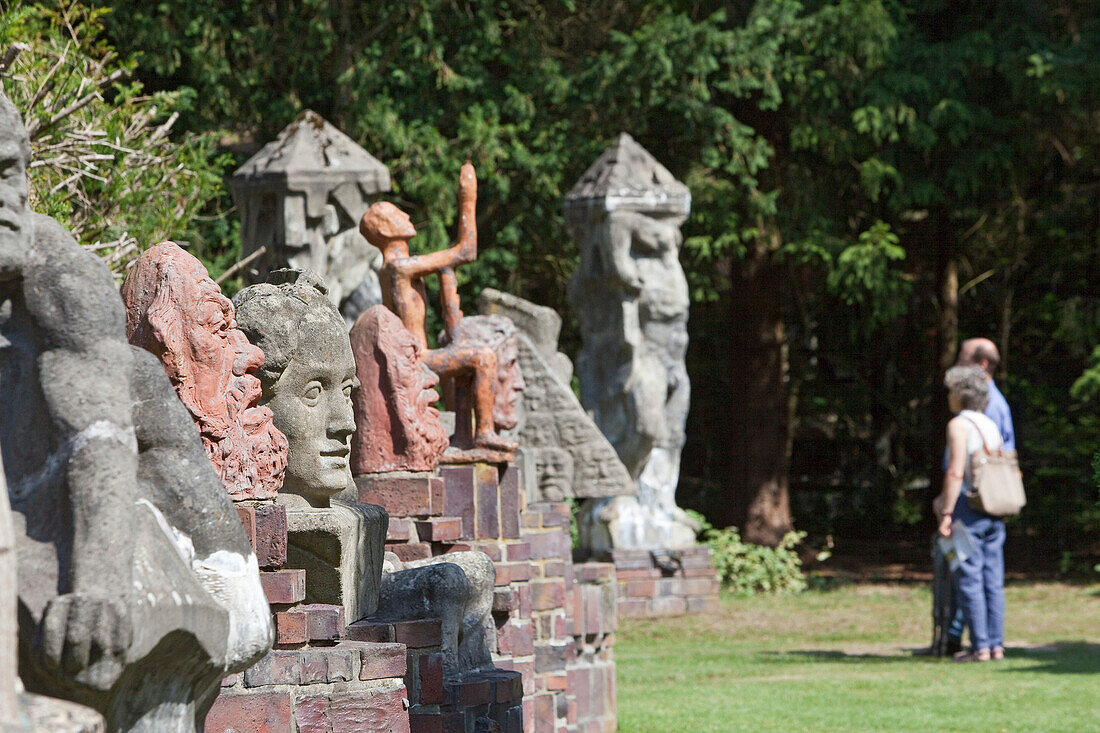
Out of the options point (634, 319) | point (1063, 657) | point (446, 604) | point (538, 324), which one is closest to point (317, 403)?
point (446, 604)

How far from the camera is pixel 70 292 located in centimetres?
302

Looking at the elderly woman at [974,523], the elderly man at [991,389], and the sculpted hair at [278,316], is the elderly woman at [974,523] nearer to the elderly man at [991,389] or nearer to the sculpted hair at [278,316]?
the elderly man at [991,389]

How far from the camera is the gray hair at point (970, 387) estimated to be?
10.6m

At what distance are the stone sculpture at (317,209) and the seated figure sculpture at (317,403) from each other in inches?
222

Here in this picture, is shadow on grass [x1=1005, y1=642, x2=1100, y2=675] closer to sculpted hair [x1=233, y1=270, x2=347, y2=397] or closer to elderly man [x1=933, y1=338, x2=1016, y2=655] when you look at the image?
elderly man [x1=933, y1=338, x2=1016, y2=655]

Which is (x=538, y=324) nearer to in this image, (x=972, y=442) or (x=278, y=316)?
(x=972, y=442)

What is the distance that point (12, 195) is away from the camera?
294 centimetres

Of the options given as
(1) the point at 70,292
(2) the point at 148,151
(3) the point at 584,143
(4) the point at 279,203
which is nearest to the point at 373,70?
(3) the point at 584,143

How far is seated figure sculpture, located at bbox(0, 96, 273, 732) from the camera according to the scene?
2.80 meters

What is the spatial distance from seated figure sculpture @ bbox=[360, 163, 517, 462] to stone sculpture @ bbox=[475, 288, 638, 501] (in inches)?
90.7

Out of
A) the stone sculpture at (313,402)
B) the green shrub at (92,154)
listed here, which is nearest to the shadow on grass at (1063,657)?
the green shrub at (92,154)

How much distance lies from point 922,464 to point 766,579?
6377mm

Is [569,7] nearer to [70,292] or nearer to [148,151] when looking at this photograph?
[148,151]

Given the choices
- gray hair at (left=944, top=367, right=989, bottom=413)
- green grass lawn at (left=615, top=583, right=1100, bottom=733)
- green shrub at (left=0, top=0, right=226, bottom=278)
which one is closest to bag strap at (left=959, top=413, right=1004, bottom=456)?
gray hair at (left=944, top=367, right=989, bottom=413)
